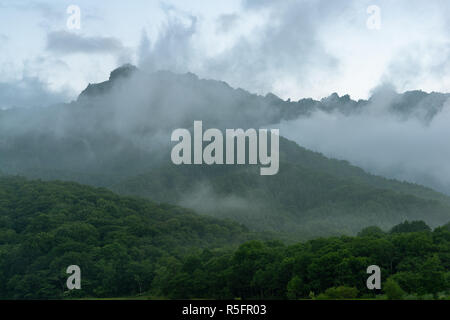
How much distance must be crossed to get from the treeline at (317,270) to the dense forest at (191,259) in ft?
0.56

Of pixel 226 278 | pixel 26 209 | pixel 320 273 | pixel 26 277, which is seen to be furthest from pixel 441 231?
pixel 26 209

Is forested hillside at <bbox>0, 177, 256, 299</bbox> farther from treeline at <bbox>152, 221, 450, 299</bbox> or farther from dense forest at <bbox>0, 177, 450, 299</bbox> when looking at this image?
treeline at <bbox>152, 221, 450, 299</bbox>

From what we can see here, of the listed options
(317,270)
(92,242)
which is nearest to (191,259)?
(317,270)

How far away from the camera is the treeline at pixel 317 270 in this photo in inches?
2741

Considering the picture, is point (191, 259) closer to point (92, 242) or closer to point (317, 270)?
point (317, 270)

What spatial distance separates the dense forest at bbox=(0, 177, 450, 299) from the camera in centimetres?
7362

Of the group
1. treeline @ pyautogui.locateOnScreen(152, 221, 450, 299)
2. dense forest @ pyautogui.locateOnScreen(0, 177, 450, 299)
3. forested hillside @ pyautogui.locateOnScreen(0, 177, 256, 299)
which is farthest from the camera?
forested hillside @ pyautogui.locateOnScreen(0, 177, 256, 299)

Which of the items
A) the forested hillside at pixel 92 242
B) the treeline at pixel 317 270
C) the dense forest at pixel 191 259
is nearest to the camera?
the treeline at pixel 317 270

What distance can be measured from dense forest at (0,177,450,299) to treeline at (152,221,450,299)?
0.17 meters

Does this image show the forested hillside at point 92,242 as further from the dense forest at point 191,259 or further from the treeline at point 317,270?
the treeline at point 317,270

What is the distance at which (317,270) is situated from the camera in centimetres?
7500

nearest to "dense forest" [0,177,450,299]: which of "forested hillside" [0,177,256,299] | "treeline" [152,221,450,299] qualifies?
"treeline" [152,221,450,299]

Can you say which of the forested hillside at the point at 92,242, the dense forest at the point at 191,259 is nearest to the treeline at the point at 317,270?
the dense forest at the point at 191,259
